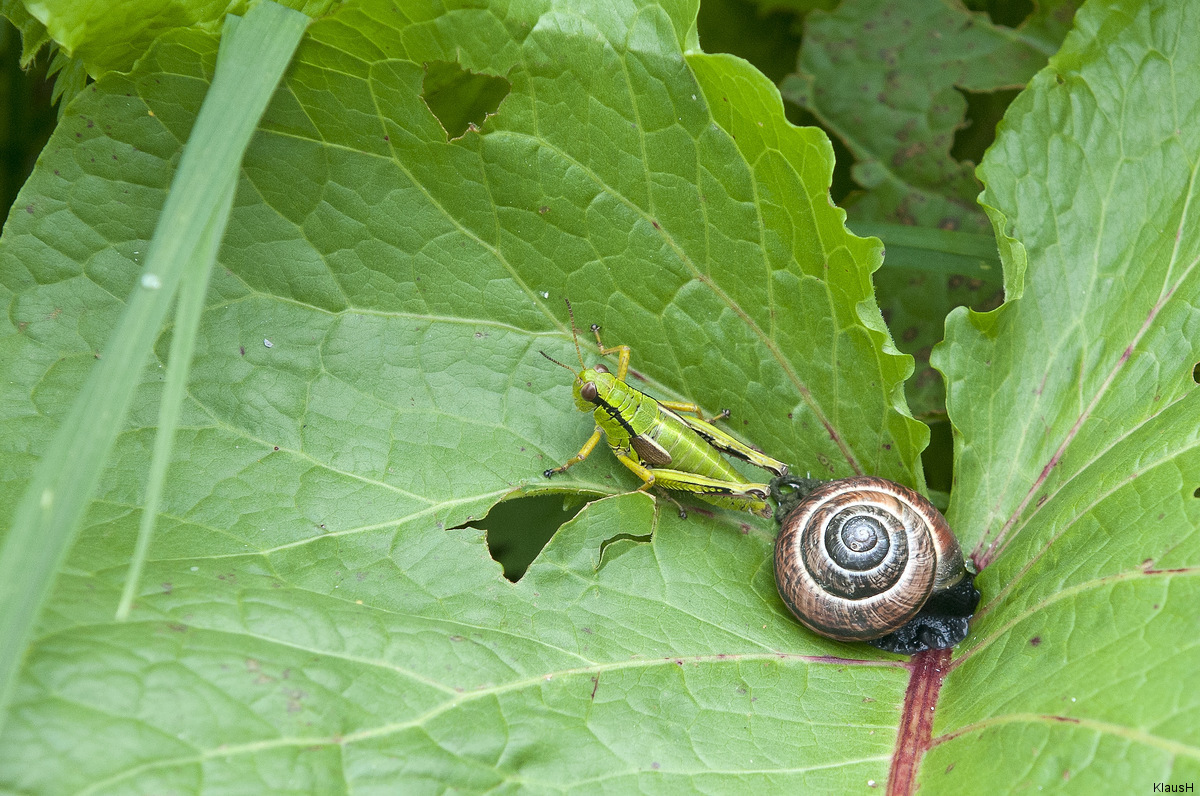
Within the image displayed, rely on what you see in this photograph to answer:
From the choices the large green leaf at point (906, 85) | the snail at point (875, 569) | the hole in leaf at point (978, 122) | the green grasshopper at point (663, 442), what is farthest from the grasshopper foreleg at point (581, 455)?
the hole in leaf at point (978, 122)

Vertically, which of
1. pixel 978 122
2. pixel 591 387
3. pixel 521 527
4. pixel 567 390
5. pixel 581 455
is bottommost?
pixel 521 527

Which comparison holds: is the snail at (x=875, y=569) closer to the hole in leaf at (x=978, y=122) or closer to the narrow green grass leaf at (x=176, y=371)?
the narrow green grass leaf at (x=176, y=371)

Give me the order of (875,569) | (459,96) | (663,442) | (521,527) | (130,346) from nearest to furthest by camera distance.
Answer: (130,346), (875,569), (459,96), (663,442), (521,527)

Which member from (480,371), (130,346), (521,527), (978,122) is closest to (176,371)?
(130,346)

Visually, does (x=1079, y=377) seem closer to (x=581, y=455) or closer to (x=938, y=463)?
(x=938, y=463)

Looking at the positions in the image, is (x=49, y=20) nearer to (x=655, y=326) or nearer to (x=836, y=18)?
(x=655, y=326)
